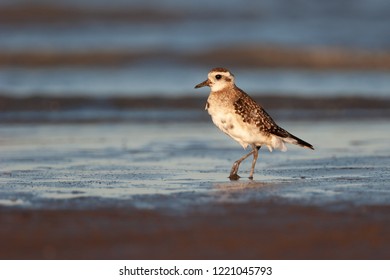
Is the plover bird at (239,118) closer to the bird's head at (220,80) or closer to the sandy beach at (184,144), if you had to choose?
the bird's head at (220,80)

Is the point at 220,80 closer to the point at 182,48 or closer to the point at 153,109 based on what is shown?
the point at 153,109

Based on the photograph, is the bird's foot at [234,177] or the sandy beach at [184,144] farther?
the bird's foot at [234,177]

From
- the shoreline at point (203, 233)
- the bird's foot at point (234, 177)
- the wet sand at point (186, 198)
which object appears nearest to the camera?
the shoreline at point (203, 233)

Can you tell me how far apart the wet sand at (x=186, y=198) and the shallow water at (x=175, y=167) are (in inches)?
0.5

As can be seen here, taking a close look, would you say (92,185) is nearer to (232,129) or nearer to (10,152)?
(232,129)

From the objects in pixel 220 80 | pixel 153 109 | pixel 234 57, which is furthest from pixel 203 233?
pixel 234 57

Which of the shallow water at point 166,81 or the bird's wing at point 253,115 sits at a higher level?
the shallow water at point 166,81

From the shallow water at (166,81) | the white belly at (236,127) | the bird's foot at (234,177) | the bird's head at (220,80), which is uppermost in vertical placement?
the shallow water at (166,81)

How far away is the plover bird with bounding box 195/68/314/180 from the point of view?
8547mm

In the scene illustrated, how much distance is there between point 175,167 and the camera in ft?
28.8

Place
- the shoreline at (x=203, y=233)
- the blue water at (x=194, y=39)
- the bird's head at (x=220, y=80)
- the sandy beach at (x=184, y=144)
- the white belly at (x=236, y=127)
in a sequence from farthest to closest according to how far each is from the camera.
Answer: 1. the blue water at (x=194, y=39)
2. the bird's head at (x=220, y=80)
3. the white belly at (x=236, y=127)
4. the sandy beach at (x=184, y=144)
5. the shoreline at (x=203, y=233)

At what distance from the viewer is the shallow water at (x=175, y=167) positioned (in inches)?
275

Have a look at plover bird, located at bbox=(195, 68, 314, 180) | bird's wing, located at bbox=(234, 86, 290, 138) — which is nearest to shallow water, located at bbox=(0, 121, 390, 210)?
plover bird, located at bbox=(195, 68, 314, 180)

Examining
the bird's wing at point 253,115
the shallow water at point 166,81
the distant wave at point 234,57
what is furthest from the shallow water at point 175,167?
the distant wave at point 234,57
